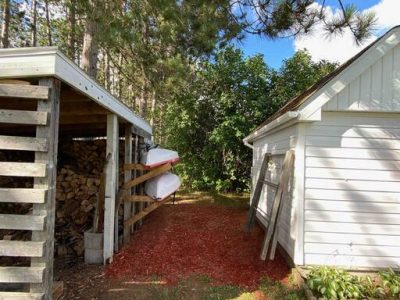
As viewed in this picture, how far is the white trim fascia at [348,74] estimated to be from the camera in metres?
4.66

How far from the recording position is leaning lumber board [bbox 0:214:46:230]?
304 cm

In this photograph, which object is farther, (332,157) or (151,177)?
(151,177)

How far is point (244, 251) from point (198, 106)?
26.3 ft

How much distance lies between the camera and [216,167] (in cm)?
1278

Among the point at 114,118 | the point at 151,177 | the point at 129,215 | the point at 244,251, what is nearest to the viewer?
the point at 114,118

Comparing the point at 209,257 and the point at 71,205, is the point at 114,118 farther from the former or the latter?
the point at 209,257

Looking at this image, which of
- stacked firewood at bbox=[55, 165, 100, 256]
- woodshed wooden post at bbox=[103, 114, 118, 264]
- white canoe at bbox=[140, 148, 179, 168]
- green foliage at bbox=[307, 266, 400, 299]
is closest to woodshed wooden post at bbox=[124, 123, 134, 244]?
white canoe at bbox=[140, 148, 179, 168]

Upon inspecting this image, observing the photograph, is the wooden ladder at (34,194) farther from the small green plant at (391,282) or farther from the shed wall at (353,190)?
the small green plant at (391,282)

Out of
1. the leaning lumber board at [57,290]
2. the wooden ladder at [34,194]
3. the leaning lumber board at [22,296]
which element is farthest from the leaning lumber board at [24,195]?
the leaning lumber board at [57,290]

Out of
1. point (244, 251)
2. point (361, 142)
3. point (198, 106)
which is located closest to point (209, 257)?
point (244, 251)

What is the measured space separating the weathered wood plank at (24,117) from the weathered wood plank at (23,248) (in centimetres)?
114

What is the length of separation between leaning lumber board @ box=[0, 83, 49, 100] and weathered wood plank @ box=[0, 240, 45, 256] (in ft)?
4.54

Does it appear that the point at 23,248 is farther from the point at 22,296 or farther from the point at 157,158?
the point at 157,158

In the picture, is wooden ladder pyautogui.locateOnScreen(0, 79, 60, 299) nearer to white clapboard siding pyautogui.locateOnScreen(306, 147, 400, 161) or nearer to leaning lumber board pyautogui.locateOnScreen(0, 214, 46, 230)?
leaning lumber board pyautogui.locateOnScreen(0, 214, 46, 230)
